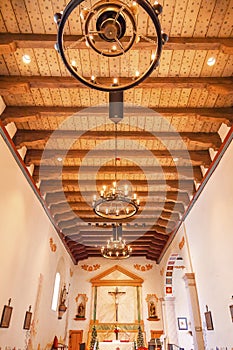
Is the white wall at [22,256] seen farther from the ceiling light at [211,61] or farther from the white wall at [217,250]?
the white wall at [217,250]

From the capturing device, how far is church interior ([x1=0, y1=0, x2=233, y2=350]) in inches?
138

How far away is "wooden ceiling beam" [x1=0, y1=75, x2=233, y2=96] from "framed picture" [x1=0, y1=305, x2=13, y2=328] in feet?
13.0

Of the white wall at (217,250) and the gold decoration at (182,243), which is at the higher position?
the gold decoration at (182,243)

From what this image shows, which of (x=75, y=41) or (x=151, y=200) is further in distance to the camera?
(x=151, y=200)

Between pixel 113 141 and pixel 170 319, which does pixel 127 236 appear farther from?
pixel 113 141

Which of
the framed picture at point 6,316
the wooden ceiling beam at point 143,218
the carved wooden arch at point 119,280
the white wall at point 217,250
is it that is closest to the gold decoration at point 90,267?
the carved wooden arch at point 119,280

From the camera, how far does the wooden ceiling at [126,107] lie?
3.67 metres

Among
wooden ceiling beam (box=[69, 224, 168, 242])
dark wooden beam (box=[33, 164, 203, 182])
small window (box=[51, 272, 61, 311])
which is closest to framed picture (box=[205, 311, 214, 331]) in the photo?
dark wooden beam (box=[33, 164, 203, 182])

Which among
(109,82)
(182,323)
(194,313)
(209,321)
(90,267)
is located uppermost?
(109,82)

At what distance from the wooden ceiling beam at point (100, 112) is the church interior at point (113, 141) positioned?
2 cm

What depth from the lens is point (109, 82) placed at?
446cm

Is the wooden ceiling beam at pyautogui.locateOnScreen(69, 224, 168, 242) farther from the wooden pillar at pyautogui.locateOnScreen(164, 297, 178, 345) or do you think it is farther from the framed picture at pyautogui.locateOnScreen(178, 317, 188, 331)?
the framed picture at pyautogui.locateOnScreen(178, 317, 188, 331)

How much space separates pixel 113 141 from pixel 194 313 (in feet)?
15.5

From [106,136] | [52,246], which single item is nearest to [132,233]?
[52,246]
